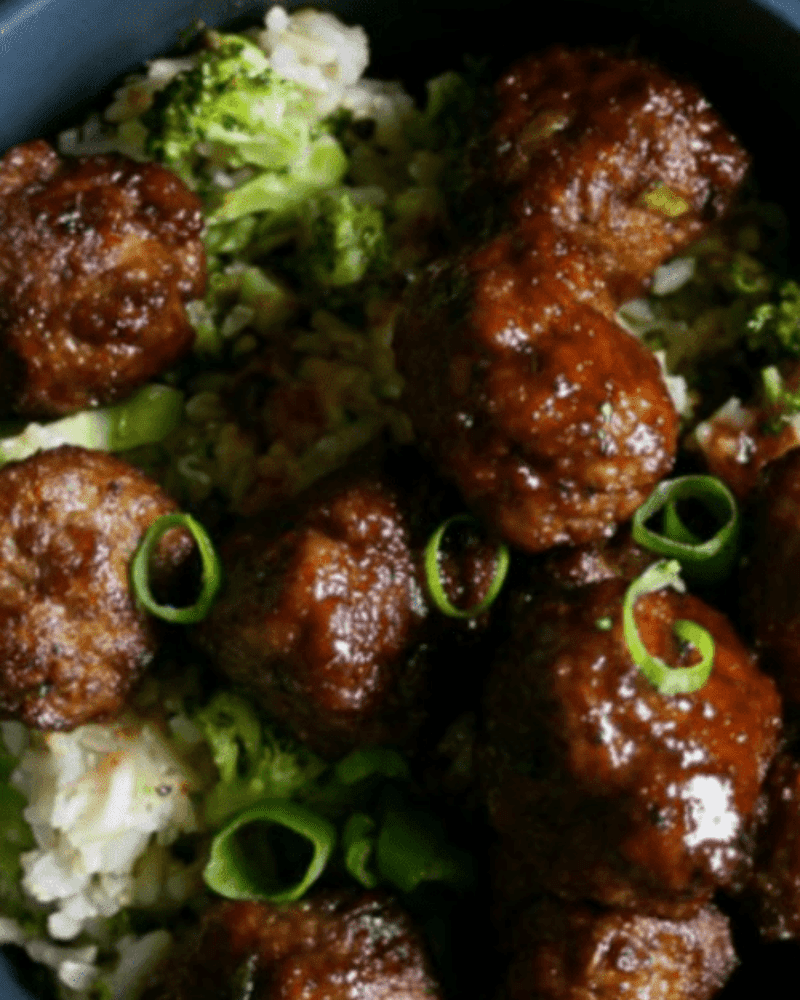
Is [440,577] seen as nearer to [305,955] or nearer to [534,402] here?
[534,402]

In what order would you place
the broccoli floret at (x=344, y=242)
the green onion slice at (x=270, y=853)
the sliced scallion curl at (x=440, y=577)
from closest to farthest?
the sliced scallion curl at (x=440, y=577)
the green onion slice at (x=270, y=853)
the broccoli floret at (x=344, y=242)

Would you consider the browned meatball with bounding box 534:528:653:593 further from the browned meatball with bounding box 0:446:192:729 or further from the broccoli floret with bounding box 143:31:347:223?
the broccoli floret with bounding box 143:31:347:223

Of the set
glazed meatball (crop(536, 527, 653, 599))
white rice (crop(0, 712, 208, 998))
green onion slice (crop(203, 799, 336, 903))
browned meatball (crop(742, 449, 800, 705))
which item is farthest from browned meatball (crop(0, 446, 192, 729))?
browned meatball (crop(742, 449, 800, 705))

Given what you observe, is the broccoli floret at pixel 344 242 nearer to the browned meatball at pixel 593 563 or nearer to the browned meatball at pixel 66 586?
the browned meatball at pixel 66 586

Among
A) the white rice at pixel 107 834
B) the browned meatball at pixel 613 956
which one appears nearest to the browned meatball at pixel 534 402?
the browned meatball at pixel 613 956

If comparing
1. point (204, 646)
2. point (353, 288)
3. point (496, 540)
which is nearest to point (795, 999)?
point (496, 540)
